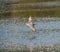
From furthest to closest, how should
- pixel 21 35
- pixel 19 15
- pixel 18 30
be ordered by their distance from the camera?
1. pixel 19 15
2. pixel 18 30
3. pixel 21 35

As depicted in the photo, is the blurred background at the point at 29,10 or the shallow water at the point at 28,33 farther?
the blurred background at the point at 29,10

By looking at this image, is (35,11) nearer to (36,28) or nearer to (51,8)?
(51,8)

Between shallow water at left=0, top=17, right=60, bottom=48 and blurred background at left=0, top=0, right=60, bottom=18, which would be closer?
shallow water at left=0, top=17, right=60, bottom=48

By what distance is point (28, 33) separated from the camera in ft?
34.2

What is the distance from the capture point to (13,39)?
9.88 m

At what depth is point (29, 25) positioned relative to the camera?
11078mm

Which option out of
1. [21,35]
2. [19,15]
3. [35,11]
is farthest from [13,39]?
[35,11]

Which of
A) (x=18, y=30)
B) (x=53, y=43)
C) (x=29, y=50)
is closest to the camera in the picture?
(x=29, y=50)

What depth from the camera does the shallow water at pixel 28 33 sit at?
9.53m

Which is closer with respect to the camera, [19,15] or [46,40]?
[46,40]

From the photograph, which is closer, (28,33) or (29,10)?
(28,33)

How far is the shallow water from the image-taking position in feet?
31.3

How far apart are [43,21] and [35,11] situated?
146 inches

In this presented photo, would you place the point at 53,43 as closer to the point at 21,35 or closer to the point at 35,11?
the point at 21,35
